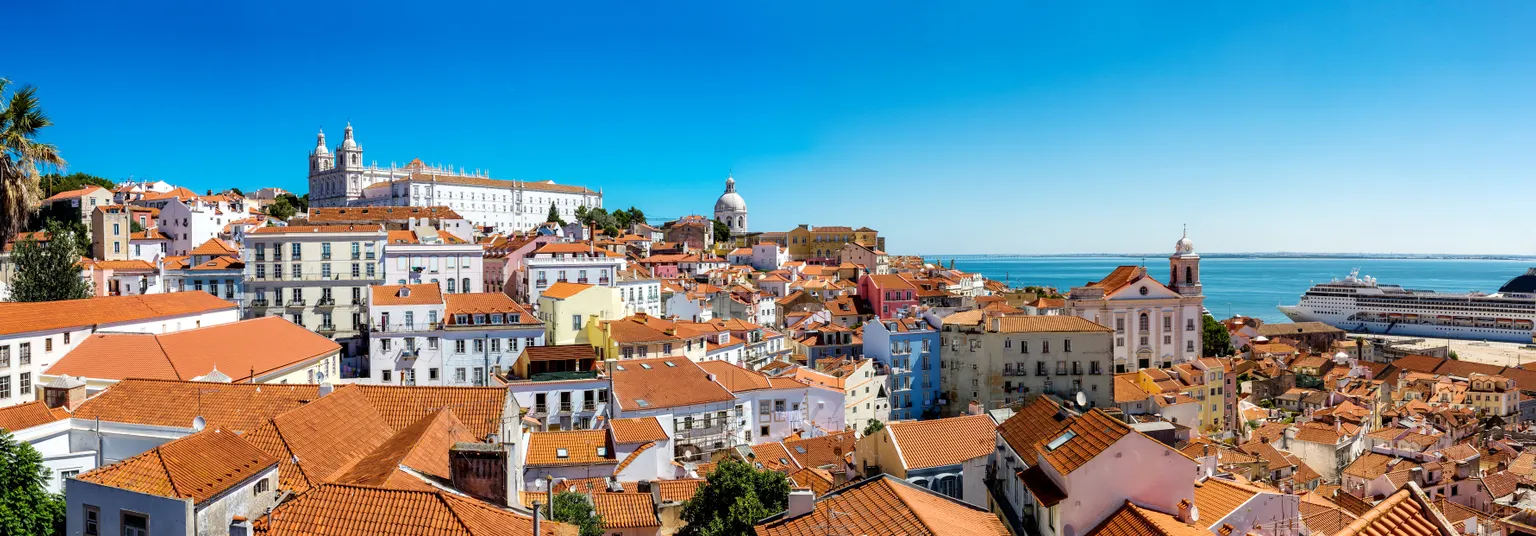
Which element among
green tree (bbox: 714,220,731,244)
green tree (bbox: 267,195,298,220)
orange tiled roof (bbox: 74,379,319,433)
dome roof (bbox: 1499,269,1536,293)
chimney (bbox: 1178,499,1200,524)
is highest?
green tree (bbox: 267,195,298,220)

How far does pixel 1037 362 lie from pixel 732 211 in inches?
3633

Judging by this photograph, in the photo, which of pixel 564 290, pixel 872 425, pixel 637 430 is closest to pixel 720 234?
pixel 564 290

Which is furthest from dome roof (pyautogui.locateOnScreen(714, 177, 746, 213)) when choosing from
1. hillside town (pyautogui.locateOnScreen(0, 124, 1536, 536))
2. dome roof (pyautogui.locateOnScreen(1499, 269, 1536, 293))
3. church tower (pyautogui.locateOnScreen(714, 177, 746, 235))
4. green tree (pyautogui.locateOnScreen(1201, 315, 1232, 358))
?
dome roof (pyautogui.locateOnScreen(1499, 269, 1536, 293))

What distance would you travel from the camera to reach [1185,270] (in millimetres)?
55406

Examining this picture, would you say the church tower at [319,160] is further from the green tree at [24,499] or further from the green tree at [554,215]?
the green tree at [24,499]

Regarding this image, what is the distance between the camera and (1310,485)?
3050 cm

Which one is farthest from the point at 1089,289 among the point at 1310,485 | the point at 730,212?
the point at 730,212

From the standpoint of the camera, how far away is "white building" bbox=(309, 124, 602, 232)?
100 m

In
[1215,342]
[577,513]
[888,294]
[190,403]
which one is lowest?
[1215,342]

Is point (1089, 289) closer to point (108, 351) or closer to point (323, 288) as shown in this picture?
point (323, 288)

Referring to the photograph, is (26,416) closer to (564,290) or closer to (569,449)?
(569,449)

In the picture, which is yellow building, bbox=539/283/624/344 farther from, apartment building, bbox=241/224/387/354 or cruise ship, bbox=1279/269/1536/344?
cruise ship, bbox=1279/269/1536/344

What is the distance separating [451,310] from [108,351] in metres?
12.5

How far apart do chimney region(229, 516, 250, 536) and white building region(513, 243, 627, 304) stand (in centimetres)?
3696
